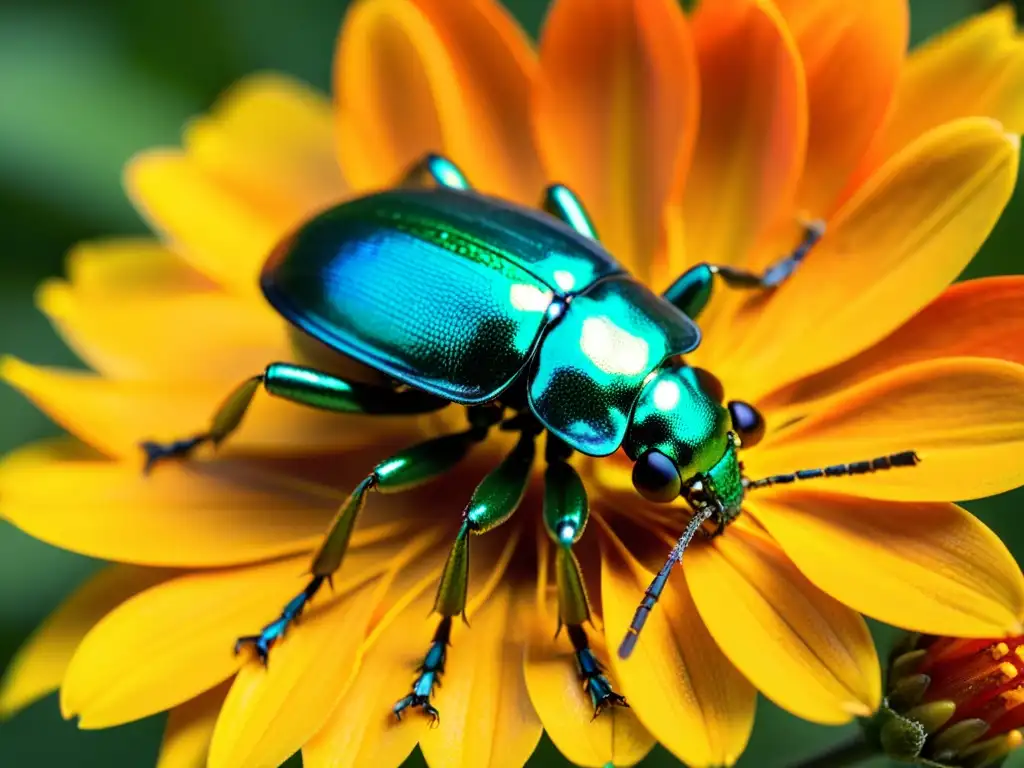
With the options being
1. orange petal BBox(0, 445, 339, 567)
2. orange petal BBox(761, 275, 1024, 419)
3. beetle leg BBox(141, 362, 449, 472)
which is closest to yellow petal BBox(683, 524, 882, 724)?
orange petal BBox(761, 275, 1024, 419)

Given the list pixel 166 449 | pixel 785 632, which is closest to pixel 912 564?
pixel 785 632

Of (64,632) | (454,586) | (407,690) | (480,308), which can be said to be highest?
(480,308)

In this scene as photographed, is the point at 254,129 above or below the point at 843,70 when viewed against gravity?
below

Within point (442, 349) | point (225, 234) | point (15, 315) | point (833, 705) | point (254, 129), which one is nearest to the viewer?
point (833, 705)

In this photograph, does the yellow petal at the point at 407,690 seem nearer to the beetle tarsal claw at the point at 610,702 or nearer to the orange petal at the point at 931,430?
the beetle tarsal claw at the point at 610,702

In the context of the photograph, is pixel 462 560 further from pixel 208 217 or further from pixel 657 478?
pixel 208 217

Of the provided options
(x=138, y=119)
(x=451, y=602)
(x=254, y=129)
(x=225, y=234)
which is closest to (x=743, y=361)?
(x=451, y=602)

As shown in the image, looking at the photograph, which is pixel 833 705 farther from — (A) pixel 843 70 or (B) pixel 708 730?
(A) pixel 843 70
